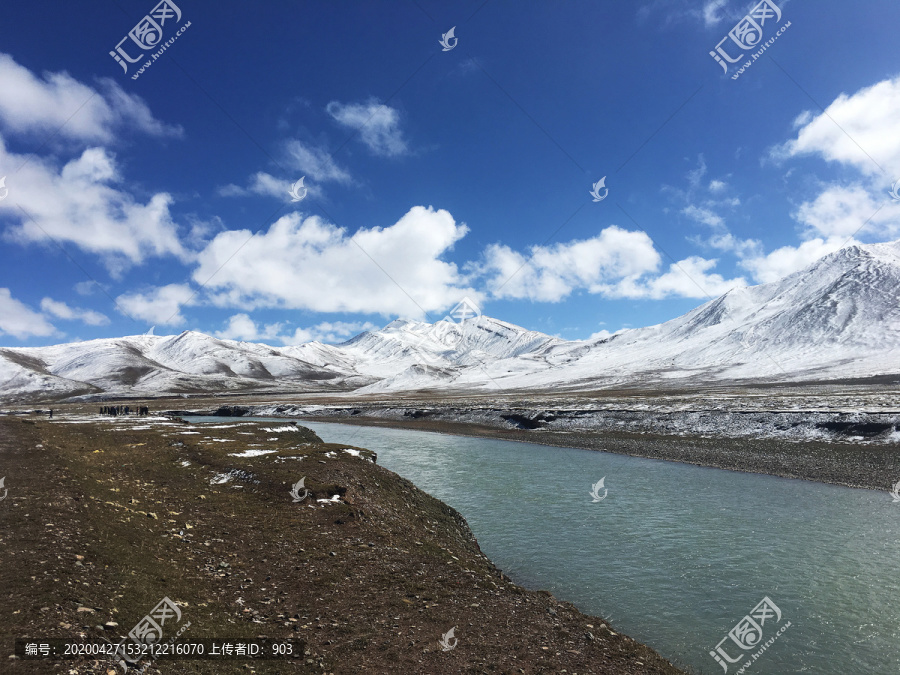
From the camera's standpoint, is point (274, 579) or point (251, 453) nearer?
point (274, 579)

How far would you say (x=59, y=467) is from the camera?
23.9m

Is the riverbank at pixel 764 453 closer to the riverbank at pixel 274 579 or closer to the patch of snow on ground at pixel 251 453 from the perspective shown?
the riverbank at pixel 274 579

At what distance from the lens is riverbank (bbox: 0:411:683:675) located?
11422mm

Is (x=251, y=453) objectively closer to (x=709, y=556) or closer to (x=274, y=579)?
(x=274, y=579)

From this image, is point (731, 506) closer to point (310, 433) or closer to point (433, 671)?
point (433, 671)

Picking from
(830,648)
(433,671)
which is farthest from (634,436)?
(433,671)

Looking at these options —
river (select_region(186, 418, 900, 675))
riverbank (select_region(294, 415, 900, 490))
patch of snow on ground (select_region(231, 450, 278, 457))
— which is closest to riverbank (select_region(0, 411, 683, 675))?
river (select_region(186, 418, 900, 675))

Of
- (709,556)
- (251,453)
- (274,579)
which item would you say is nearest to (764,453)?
(709,556)

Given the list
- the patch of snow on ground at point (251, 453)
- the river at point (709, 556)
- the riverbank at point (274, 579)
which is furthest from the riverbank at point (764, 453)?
the patch of snow on ground at point (251, 453)

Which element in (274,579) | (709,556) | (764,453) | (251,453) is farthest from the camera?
(764,453)

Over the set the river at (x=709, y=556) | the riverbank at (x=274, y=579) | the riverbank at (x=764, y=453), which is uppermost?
the riverbank at (x=274, y=579)

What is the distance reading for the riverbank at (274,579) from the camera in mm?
11422

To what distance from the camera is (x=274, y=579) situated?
51.6ft

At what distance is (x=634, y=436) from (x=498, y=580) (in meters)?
54.8
